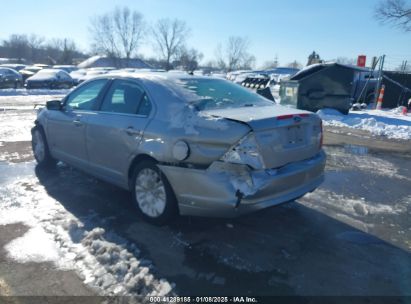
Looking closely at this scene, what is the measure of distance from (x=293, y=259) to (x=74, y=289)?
1.91 metres

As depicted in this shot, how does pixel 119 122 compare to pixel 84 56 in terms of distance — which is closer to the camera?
pixel 119 122

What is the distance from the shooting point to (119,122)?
4.23 meters

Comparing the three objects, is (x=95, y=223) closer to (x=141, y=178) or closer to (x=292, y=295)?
(x=141, y=178)

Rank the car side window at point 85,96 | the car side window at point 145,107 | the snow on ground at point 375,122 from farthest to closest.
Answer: the snow on ground at point 375,122
the car side window at point 85,96
the car side window at point 145,107

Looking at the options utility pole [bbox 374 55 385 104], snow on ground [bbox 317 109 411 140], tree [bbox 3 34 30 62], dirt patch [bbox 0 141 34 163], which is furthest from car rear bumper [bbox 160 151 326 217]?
tree [bbox 3 34 30 62]

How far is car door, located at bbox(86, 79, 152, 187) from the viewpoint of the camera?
13.3 feet

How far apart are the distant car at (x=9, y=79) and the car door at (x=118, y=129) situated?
25035mm

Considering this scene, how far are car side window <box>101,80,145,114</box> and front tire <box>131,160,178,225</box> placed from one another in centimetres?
73

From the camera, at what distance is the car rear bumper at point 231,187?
10.9 feet

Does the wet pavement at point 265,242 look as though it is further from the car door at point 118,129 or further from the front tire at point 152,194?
the car door at point 118,129

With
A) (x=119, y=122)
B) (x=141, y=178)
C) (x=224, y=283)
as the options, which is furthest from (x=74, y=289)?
(x=119, y=122)

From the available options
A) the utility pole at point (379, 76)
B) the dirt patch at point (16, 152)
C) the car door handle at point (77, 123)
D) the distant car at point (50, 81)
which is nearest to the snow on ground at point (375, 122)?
the utility pole at point (379, 76)

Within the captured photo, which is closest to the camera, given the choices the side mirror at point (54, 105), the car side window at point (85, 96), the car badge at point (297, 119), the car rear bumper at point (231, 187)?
the car rear bumper at point (231, 187)

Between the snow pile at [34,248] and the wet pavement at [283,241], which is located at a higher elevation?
the wet pavement at [283,241]
